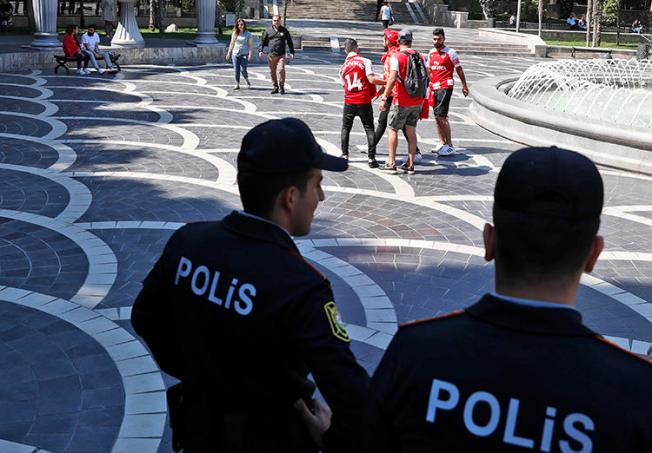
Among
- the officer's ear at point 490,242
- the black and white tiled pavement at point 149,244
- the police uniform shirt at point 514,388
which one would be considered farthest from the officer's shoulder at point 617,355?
the black and white tiled pavement at point 149,244

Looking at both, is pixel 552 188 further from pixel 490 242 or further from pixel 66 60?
pixel 66 60

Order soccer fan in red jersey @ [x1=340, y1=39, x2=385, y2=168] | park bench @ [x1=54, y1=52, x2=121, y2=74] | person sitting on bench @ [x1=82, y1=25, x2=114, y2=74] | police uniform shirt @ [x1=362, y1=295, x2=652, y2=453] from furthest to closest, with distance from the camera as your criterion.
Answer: person sitting on bench @ [x1=82, y1=25, x2=114, y2=74], park bench @ [x1=54, y1=52, x2=121, y2=74], soccer fan in red jersey @ [x1=340, y1=39, x2=385, y2=168], police uniform shirt @ [x1=362, y1=295, x2=652, y2=453]

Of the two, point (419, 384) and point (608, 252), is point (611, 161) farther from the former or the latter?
point (419, 384)

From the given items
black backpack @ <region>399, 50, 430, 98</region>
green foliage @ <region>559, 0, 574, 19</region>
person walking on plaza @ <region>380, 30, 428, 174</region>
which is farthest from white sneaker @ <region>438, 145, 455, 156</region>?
green foliage @ <region>559, 0, 574, 19</region>

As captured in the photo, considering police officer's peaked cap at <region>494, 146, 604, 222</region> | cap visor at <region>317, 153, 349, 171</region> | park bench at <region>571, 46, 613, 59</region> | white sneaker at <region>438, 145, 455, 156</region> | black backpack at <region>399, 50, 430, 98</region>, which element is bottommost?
white sneaker at <region>438, 145, 455, 156</region>

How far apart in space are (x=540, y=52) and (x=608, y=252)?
2792cm

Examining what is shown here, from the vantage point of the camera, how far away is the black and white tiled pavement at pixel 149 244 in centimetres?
495

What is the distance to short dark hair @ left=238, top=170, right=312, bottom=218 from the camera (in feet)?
8.05

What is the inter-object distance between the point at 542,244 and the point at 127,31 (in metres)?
24.9

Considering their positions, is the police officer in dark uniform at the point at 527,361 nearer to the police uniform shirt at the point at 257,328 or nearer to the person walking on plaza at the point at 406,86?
the police uniform shirt at the point at 257,328

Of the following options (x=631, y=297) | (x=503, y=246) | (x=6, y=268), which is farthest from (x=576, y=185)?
(x=6, y=268)

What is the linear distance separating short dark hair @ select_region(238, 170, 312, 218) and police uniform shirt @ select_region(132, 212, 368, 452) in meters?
0.05

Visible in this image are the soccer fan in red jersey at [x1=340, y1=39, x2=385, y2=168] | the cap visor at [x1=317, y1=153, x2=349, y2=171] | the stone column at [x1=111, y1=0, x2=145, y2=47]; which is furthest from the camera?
the stone column at [x1=111, y1=0, x2=145, y2=47]

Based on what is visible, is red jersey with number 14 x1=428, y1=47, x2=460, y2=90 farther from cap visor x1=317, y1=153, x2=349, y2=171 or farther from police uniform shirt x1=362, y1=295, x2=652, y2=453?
police uniform shirt x1=362, y1=295, x2=652, y2=453
